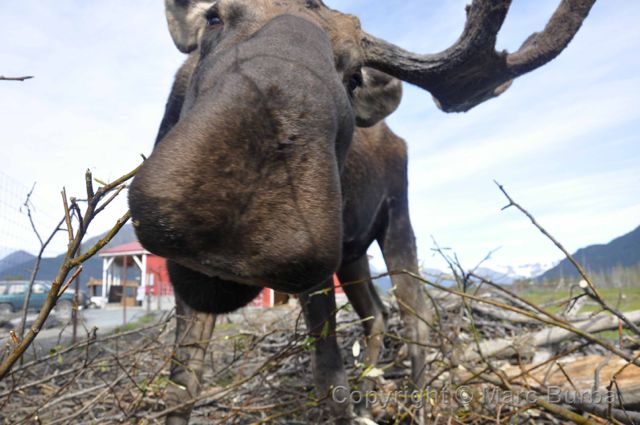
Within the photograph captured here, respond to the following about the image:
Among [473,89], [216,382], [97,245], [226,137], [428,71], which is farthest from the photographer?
[216,382]

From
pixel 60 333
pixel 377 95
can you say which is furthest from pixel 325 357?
pixel 377 95


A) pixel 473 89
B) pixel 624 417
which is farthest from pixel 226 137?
pixel 473 89

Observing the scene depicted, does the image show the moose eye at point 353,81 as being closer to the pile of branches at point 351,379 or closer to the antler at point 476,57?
the antler at point 476,57

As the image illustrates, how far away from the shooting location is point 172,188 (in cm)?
148

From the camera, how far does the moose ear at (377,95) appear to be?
13.9 ft

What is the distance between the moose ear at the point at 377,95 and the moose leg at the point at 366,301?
157cm

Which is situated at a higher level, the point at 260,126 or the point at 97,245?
the point at 260,126

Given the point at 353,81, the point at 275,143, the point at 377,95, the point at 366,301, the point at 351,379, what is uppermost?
the point at 377,95

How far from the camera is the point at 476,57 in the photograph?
3.92 m

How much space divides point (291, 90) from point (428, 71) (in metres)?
2.32

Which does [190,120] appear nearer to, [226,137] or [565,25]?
[226,137]

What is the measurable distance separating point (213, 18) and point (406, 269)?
9.85 feet

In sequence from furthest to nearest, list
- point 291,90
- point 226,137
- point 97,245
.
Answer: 1. point 291,90
2. point 226,137
3. point 97,245

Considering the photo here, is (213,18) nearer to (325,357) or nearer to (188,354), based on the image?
(188,354)
